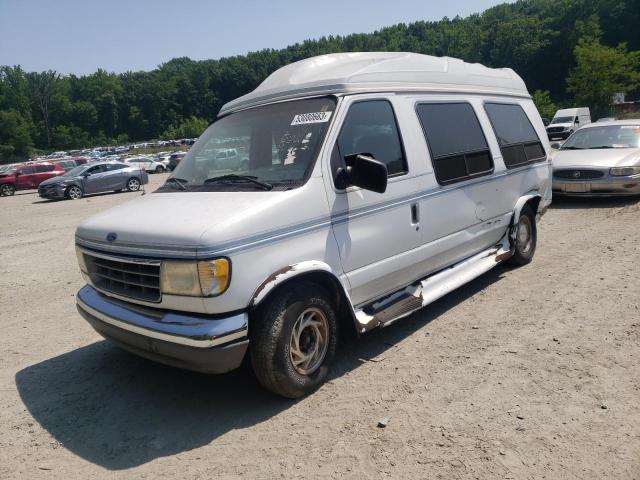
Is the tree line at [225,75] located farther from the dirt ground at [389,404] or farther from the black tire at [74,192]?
the dirt ground at [389,404]

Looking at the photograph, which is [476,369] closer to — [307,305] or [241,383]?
[307,305]

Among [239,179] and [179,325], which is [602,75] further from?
[179,325]

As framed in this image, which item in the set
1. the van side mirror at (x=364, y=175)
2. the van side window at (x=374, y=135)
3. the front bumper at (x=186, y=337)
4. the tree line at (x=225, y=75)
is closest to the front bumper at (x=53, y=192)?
the front bumper at (x=186, y=337)

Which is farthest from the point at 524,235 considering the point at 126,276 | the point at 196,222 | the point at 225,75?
the point at 225,75

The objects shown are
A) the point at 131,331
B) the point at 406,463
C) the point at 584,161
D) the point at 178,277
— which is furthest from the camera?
the point at 584,161

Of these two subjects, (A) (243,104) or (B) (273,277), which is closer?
(B) (273,277)

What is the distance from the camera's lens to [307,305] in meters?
3.63

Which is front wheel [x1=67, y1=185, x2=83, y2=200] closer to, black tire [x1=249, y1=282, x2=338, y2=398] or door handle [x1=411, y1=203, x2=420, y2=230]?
door handle [x1=411, y1=203, x2=420, y2=230]

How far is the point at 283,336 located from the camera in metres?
3.48

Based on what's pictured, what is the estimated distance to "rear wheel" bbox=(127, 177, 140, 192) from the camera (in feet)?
→ 76.4

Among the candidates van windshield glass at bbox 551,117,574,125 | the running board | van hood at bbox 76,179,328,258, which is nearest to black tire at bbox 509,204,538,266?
the running board

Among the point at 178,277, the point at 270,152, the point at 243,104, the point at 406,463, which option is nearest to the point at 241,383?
the point at 178,277

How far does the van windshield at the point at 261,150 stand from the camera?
152 inches

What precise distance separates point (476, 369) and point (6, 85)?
144m
